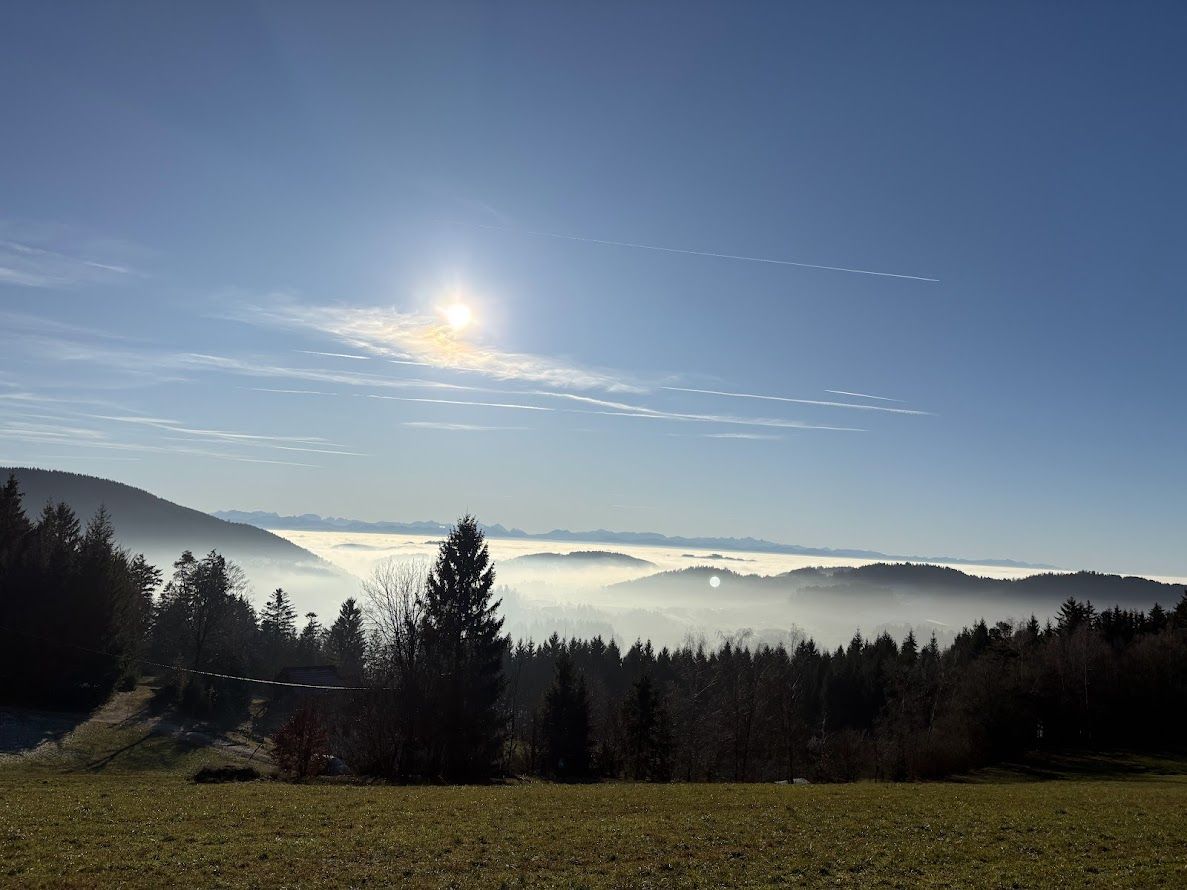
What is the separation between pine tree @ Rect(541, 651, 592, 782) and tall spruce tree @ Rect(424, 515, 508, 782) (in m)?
11.6

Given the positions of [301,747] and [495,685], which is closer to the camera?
[301,747]

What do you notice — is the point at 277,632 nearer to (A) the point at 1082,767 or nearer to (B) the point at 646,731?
(B) the point at 646,731

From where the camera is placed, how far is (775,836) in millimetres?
16844

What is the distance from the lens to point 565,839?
16.3m

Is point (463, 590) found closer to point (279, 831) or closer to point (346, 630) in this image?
point (279, 831)

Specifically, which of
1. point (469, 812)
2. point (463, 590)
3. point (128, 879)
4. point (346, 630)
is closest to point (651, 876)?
point (469, 812)

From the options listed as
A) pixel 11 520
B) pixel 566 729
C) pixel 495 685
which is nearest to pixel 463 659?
pixel 495 685

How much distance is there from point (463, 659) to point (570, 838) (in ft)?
101

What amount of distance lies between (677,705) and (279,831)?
57.2 meters

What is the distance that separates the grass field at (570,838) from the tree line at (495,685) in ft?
59.6

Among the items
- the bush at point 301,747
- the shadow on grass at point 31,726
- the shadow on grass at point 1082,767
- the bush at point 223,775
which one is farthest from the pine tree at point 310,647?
the shadow on grass at point 1082,767

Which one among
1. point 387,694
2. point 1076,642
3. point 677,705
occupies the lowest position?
point 677,705

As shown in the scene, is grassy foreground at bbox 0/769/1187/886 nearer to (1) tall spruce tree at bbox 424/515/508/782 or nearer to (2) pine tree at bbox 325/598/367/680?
(1) tall spruce tree at bbox 424/515/508/782

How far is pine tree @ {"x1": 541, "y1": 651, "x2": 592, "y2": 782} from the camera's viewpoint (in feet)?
186
